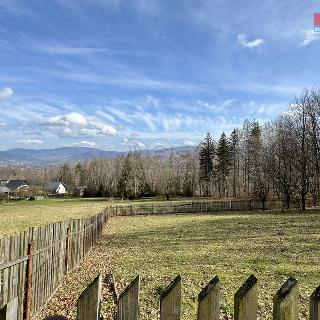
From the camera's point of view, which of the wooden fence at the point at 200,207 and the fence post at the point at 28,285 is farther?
the wooden fence at the point at 200,207

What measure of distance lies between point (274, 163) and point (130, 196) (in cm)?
4296

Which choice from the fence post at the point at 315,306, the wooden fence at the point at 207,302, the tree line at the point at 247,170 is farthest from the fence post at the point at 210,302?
the tree line at the point at 247,170

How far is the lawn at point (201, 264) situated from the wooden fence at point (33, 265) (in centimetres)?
52

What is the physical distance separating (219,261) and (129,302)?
1237cm

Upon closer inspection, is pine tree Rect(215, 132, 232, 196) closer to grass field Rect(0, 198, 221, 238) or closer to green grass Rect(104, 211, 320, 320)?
grass field Rect(0, 198, 221, 238)

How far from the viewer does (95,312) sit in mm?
1879

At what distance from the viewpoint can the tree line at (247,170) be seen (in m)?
49.3

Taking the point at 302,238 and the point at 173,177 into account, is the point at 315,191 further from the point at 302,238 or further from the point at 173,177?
the point at 173,177

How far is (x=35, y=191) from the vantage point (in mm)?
110938

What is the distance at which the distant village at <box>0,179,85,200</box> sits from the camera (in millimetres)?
104475

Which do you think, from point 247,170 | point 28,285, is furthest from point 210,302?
point 247,170

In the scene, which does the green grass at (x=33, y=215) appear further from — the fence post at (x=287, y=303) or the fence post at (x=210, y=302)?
the fence post at (x=287, y=303)

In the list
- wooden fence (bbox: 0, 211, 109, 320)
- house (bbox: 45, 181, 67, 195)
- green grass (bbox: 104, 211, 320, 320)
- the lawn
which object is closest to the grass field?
green grass (bbox: 104, 211, 320, 320)

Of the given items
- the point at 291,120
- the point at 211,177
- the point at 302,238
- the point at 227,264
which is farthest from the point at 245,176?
the point at 227,264
